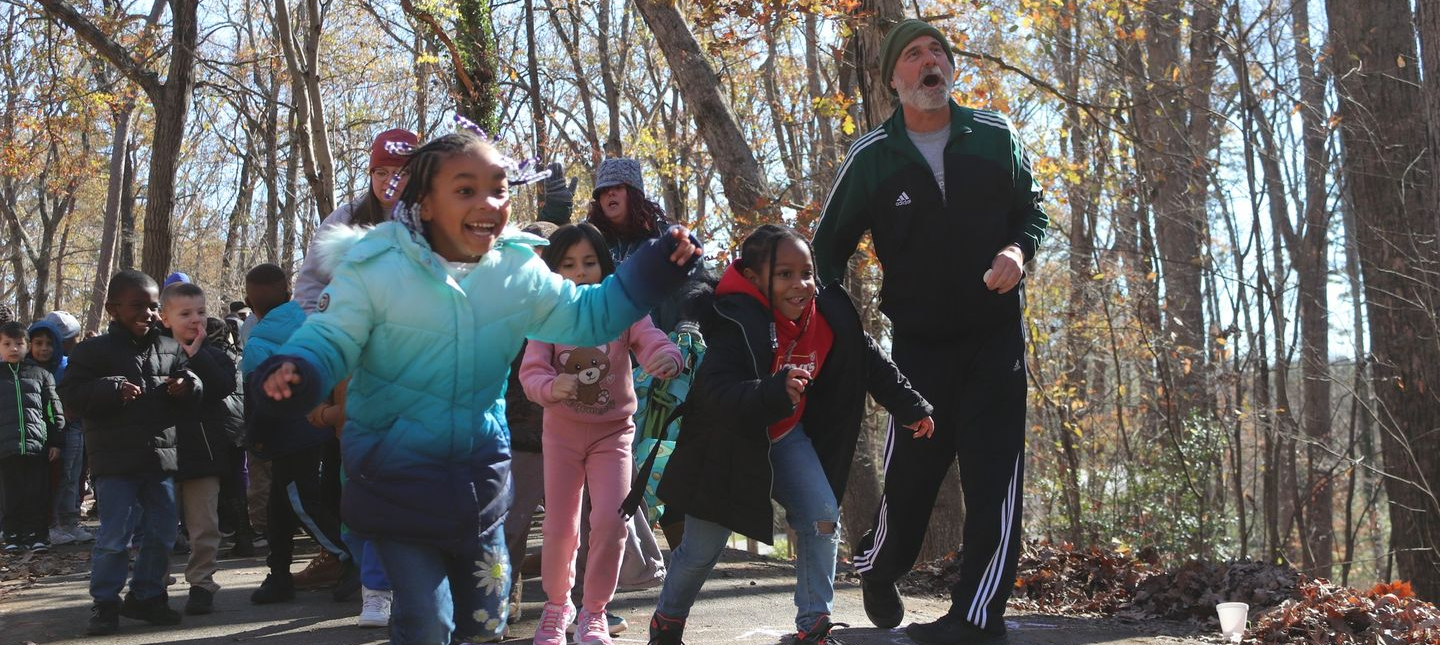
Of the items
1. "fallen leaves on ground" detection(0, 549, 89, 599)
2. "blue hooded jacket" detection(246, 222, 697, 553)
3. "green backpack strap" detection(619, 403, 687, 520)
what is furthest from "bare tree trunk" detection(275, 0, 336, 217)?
"blue hooded jacket" detection(246, 222, 697, 553)

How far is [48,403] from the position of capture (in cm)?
1164

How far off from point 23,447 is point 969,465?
9.42 meters

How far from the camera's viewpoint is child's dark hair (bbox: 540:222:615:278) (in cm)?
536

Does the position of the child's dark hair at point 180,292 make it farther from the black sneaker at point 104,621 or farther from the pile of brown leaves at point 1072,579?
the pile of brown leaves at point 1072,579

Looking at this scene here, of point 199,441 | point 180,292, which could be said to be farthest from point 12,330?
point 199,441

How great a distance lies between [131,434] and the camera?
6.08 meters

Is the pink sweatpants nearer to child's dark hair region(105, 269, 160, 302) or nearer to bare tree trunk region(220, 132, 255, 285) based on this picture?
child's dark hair region(105, 269, 160, 302)

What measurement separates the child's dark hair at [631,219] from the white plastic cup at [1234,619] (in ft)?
10.2

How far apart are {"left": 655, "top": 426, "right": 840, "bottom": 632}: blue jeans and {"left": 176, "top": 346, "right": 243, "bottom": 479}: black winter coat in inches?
112

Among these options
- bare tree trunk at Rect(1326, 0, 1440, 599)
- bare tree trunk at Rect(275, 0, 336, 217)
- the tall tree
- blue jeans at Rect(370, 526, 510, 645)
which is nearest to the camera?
blue jeans at Rect(370, 526, 510, 645)

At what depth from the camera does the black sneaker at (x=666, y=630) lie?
15.5 ft

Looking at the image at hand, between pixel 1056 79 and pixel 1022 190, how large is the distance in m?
21.1

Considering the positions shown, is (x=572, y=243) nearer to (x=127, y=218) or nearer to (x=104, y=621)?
(x=104, y=621)

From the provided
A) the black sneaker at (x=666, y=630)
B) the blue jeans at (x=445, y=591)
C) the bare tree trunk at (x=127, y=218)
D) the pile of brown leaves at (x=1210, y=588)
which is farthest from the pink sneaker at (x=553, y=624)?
the bare tree trunk at (x=127, y=218)
